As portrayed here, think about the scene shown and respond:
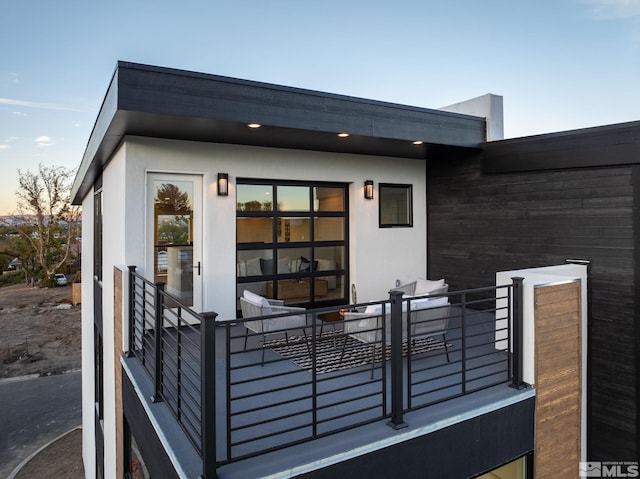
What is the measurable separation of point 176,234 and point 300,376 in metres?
2.89

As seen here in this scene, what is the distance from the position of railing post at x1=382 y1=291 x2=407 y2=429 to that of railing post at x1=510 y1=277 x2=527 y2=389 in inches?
53.1

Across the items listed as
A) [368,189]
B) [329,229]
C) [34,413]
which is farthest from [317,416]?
A: [34,413]

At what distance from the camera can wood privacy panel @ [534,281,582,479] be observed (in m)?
3.78

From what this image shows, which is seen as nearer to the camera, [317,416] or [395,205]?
[317,416]

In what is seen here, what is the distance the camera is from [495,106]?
6664 millimetres

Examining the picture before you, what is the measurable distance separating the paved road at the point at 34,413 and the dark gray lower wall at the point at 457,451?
11687mm

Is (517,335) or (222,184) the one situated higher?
(222,184)

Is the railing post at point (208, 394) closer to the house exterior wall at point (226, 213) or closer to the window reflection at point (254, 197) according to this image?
the house exterior wall at point (226, 213)

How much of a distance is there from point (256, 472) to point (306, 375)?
1.69m

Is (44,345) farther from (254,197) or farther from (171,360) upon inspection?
(171,360)

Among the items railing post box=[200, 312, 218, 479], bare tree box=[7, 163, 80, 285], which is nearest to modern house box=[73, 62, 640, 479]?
railing post box=[200, 312, 218, 479]

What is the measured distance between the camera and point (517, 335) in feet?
12.4

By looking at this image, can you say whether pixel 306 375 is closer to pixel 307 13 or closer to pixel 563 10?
pixel 307 13

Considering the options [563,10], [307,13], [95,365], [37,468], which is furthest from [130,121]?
[37,468]
